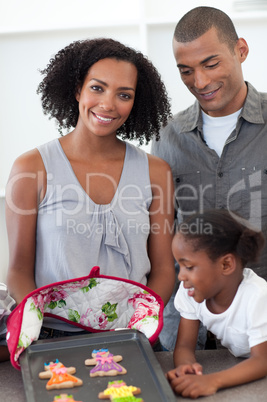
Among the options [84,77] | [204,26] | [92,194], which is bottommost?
[92,194]

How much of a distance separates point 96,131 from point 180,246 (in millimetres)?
423

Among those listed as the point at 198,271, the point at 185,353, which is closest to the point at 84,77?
the point at 198,271

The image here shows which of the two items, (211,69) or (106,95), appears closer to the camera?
(106,95)

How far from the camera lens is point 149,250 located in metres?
1.52

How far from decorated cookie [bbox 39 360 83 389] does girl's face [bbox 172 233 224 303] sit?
0.31 metres

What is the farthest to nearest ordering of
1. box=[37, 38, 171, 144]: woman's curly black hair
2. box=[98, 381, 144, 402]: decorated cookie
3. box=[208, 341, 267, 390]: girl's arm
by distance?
box=[37, 38, 171, 144]: woman's curly black hair, box=[208, 341, 267, 390]: girl's arm, box=[98, 381, 144, 402]: decorated cookie

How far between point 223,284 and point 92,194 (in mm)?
419

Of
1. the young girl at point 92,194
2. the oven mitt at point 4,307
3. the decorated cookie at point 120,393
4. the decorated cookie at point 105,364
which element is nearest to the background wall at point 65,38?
the young girl at point 92,194

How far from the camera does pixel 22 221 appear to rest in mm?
1413

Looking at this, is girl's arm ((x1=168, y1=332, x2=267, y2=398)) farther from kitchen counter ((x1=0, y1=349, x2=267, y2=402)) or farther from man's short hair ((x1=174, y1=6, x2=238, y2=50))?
man's short hair ((x1=174, y1=6, x2=238, y2=50))

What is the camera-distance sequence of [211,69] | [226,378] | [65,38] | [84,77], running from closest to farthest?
1. [226,378]
2. [84,77]
3. [211,69]
4. [65,38]

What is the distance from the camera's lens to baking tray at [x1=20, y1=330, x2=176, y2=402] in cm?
106

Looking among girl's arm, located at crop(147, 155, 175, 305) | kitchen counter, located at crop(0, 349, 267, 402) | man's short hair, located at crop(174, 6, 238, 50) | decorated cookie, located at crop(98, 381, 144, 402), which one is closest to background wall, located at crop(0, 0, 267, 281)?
man's short hair, located at crop(174, 6, 238, 50)

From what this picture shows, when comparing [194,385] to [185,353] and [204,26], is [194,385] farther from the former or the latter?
[204,26]
